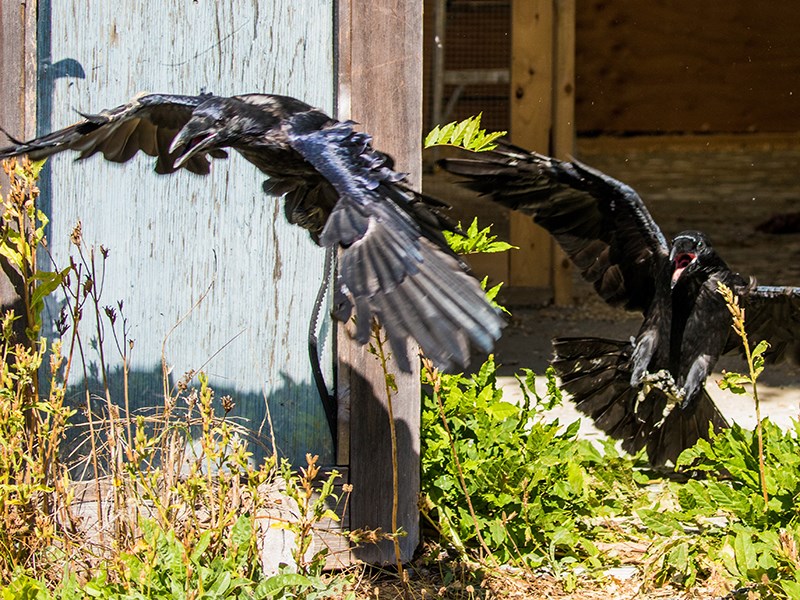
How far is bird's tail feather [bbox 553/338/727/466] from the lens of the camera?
4.89 meters

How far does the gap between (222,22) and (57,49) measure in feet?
1.82

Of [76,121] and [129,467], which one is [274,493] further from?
[76,121]

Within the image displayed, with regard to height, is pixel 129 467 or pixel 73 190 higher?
pixel 73 190

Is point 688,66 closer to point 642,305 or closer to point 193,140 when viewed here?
point 642,305

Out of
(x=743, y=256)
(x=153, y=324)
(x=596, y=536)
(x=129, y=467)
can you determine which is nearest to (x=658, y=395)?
(x=596, y=536)

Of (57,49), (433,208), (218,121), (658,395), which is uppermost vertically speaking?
(57,49)

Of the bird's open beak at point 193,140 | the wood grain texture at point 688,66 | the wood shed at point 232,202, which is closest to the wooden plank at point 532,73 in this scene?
the wood grain texture at point 688,66

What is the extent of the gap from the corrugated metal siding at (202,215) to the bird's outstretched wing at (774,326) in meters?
1.82

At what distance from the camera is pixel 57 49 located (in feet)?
12.9

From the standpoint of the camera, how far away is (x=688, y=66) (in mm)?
12047

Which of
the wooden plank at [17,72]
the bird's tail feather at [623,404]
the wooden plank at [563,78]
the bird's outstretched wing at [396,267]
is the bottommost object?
the bird's tail feather at [623,404]

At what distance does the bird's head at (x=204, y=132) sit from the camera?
355cm

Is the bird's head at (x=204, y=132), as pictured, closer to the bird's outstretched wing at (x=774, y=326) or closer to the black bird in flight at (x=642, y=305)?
the black bird in flight at (x=642, y=305)

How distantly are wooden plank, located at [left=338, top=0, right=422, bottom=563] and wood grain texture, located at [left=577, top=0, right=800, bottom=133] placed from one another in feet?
27.2
